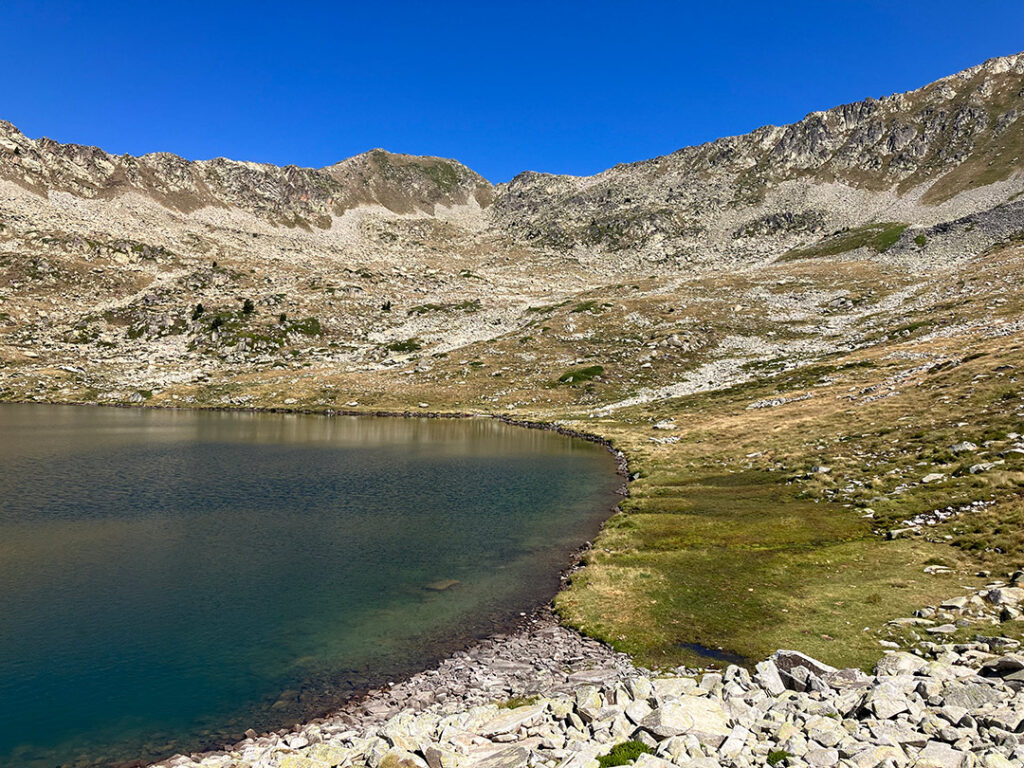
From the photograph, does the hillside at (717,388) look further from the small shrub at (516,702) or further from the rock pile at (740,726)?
the small shrub at (516,702)

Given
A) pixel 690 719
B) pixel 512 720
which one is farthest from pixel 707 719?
pixel 512 720

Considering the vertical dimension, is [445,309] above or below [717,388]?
above

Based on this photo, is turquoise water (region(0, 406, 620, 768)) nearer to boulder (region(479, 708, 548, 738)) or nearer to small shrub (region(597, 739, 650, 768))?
boulder (region(479, 708, 548, 738))

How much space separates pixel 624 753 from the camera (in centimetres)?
1538

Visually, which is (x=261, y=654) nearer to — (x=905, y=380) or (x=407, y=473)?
(x=407, y=473)

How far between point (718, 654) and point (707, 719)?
9.41 meters

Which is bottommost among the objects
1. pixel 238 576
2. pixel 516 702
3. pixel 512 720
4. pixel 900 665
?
pixel 238 576

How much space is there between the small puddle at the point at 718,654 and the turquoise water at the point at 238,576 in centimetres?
932

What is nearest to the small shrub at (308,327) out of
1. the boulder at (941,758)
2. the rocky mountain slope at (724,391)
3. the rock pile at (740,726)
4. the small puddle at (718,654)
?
the rocky mountain slope at (724,391)

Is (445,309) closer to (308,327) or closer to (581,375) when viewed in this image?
(308,327)

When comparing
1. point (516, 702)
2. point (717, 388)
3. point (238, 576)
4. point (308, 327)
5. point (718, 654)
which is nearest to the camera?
point (516, 702)

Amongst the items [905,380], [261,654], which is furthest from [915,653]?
[905,380]

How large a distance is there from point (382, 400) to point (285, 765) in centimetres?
11515

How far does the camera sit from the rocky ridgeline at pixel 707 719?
1416 centimetres
